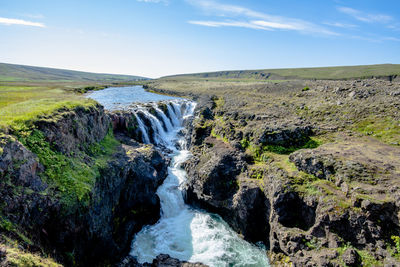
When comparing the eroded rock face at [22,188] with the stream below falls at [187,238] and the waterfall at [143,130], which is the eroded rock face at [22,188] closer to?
the stream below falls at [187,238]

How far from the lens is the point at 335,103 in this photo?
29312 millimetres

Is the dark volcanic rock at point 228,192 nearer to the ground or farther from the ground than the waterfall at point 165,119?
nearer to the ground

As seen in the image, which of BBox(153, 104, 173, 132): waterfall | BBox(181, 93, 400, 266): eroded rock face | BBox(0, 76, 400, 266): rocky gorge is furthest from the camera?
BBox(153, 104, 173, 132): waterfall

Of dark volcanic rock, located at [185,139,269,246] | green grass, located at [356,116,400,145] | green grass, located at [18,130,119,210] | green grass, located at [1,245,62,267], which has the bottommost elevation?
dark volcanic rock, located at [185,139,269,246]

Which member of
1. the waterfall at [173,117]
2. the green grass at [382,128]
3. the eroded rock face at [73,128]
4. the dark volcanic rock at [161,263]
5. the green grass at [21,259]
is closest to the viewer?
the green grass at [21,259]

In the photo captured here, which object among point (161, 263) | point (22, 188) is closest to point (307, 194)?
point (161, 263)

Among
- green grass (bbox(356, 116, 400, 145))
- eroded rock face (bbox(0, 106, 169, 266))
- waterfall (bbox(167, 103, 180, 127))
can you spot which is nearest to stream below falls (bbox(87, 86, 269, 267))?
eroded rock face (bbox(0, 106, 169, 266))

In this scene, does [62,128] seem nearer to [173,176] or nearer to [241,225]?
[173,176]

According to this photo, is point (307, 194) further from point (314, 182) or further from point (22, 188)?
point (22, 188)

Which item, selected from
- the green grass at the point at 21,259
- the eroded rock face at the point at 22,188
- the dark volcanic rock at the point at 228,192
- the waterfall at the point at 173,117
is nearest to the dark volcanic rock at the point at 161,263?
the dark volcanic rock at the point at 228,192

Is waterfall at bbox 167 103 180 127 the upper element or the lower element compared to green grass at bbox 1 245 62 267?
upper

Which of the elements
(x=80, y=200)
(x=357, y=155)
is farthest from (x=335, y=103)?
(x=80, y=200)

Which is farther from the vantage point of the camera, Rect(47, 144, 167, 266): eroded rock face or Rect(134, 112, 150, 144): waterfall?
Rect(134, 112, 150, 144): waterfall

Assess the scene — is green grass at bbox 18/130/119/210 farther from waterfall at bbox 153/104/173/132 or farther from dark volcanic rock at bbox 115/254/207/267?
waterfall at bbox 153/104/173/132
